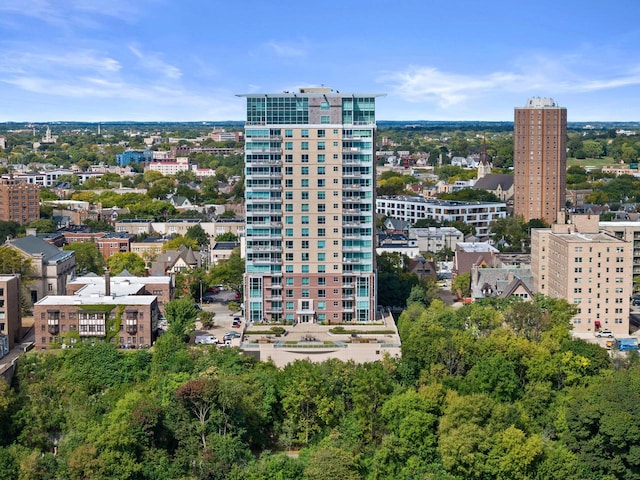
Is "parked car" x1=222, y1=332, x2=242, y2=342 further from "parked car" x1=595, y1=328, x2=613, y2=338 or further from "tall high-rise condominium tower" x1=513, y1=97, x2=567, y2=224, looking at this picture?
"tall high-rise condominium tower" x1=513, y1=97, x2=567, y2=224

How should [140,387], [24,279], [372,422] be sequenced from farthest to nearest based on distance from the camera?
[24,279], [140,387], [372,422]

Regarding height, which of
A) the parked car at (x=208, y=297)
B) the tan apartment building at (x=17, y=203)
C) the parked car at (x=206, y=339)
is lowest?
the parked car at (x=206, y=339)

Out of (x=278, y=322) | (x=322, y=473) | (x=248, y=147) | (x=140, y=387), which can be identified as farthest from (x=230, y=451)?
(x=248, y=147)

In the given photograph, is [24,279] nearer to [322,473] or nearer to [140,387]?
[140,387]

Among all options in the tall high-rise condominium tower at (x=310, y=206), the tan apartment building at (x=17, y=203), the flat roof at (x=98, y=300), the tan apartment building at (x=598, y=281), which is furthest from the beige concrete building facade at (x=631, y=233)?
the tan apartment building at (x=17, y=203)

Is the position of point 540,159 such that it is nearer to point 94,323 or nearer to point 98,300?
point 98,300

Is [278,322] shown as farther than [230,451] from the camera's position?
Yes

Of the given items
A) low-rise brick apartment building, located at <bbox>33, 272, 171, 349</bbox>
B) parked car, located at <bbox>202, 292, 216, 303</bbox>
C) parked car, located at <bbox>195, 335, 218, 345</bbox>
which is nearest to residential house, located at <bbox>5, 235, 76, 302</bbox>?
parked car, located at <bbox>202, 292, 216, 303</bbox>

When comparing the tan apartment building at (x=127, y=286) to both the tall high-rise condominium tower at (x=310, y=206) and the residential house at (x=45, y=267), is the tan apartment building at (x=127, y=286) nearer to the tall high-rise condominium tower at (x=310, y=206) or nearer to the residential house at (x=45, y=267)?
the residential house at (x=45, y=267)
